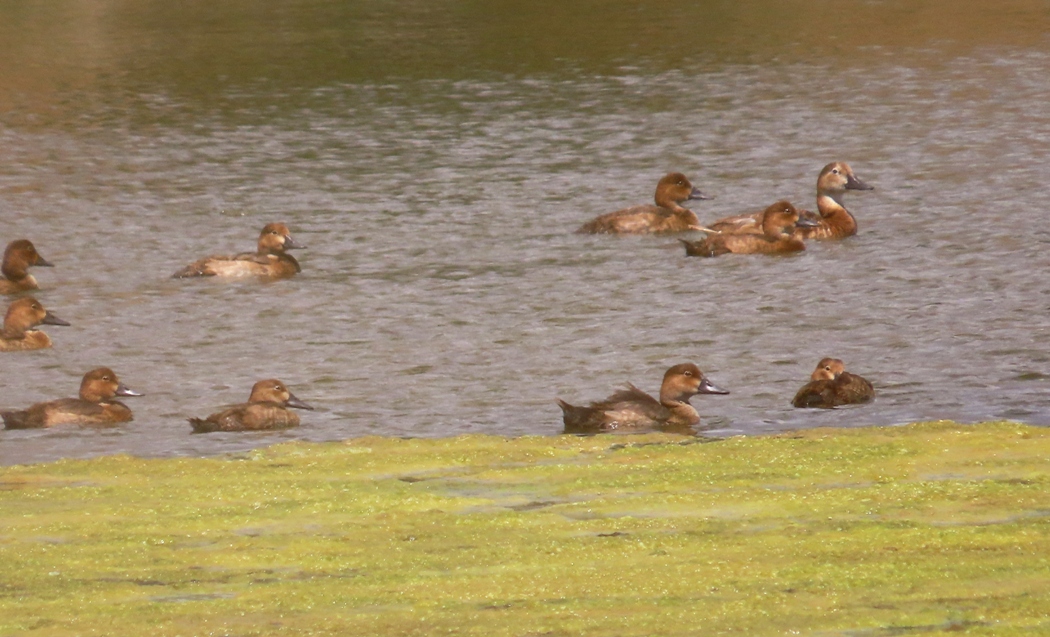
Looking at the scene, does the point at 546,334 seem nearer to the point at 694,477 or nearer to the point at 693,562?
the point at 694,477

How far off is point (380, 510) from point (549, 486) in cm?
99

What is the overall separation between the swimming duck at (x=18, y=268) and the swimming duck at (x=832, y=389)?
8392 mm

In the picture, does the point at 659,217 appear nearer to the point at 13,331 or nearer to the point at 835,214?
the point at 835,214

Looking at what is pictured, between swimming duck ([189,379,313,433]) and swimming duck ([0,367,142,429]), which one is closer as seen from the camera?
swimming duck ([189,379,313,433])

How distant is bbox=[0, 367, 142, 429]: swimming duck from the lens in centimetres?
1316

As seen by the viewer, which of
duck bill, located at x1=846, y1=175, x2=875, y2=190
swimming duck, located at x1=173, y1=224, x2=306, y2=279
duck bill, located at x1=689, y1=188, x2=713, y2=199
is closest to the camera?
swimming duck, located at x1=173, y1=224, x2=306, y2=279

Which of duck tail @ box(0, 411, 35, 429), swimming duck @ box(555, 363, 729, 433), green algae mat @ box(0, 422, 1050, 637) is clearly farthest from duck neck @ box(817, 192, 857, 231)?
duck tail @ box(0, 411, 35, 429)

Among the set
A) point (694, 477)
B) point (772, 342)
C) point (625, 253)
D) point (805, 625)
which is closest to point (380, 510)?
point (694, 477)

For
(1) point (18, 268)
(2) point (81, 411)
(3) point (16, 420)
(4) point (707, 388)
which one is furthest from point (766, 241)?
(3) point (16, 420)

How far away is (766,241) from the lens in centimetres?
1934

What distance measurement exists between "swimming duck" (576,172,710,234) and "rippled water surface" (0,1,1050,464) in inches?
13.2

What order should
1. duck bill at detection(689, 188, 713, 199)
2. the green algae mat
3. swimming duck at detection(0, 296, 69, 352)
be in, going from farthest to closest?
duck bill at detection(689, 188, 713, 199) < swimming duck at detection(0, 296, 69, 352) < the green algae mat

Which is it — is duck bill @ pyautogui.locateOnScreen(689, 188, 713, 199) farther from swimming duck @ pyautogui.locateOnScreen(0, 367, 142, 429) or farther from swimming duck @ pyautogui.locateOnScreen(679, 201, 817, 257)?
swimming duck @ pyautogui.locateOnScreen(0, 367, 142, 429)

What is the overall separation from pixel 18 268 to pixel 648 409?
7947 millimetres
